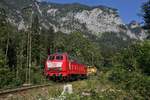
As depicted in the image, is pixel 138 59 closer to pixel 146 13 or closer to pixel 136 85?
pixel 136 85

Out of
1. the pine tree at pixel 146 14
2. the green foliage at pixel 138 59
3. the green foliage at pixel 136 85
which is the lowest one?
the green foliage at pixel 136 85

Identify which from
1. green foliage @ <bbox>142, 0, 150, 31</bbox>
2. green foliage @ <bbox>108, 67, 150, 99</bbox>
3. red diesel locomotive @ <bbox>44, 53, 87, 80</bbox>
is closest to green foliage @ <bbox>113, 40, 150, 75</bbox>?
green foliage @ <bbox>108, 67, 150, 99</bbox>

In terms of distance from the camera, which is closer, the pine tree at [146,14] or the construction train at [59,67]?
the construction train at [59,67]

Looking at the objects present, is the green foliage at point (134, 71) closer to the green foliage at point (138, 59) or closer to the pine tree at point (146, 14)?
the green foliage at point (138, 59)

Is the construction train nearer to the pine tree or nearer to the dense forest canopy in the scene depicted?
the dense forest canopy

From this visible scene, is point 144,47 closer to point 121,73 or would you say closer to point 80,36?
point 121,73

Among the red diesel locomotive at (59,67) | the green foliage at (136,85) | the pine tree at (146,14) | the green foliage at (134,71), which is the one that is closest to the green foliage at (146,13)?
the pine tree at (146,14)

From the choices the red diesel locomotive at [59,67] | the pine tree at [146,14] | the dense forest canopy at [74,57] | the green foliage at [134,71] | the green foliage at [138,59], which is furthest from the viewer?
the pine tree at [146,14]

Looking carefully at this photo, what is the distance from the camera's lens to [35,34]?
9225cm

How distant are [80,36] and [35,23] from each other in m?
21.5

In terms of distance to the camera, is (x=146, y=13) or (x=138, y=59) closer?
(x=138, y=59)

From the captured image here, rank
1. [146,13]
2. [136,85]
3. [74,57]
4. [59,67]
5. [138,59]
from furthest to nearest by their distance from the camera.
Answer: [146,13] < [74,57] < [59,67] < [138,59] < [136,85]

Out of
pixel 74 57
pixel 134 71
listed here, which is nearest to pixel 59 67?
pixel 74 57

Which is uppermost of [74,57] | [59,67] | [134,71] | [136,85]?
[74,57]
